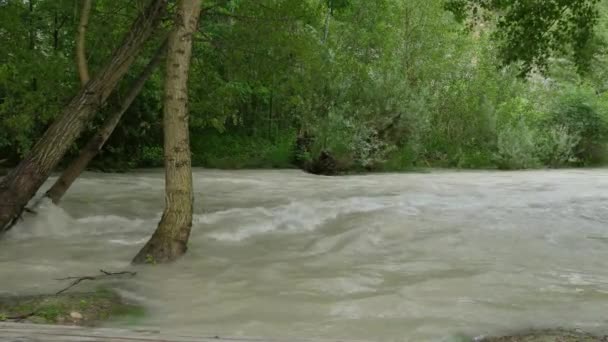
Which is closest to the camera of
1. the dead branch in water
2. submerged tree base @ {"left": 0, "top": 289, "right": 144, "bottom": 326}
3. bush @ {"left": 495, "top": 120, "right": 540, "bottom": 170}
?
submerged tree base @ {"left": 0, "top": 289, "right": 144, "bottom": 326}

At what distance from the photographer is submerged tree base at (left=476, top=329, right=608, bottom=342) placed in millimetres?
4348

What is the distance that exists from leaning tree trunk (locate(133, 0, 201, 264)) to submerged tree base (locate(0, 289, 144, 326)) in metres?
1.36

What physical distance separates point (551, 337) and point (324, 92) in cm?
1548

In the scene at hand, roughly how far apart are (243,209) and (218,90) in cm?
212

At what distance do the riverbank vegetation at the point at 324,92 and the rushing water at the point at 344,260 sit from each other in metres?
2.00

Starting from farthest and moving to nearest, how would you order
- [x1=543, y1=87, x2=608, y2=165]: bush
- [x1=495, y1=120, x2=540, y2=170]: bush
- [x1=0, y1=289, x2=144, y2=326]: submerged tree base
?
[x1=543, y1=87, x2=608, y2=165]: bush < [x1=495, y1=120, x2=540, y2=170]: bush < [x1=0, y1=289, x2=144, y2=326]: submerged tree base

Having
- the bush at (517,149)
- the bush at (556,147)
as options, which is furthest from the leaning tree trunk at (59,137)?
the bush at (556,147)

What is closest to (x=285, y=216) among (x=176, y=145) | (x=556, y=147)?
(x=176, y=145)

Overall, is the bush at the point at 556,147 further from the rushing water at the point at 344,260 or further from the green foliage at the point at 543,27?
the green foliage at the point at 543,27

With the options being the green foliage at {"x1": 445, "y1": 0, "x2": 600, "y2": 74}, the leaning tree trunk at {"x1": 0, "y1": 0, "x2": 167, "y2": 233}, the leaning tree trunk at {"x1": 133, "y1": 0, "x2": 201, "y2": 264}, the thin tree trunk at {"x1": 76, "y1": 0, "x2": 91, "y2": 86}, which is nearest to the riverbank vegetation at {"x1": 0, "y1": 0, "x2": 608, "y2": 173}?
the green foliage at {"x1": 445, "y1": 0, "x2": 600, "y2": 74}

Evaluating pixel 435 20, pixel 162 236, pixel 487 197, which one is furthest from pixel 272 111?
pixel 162 236

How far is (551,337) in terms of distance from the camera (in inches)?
174

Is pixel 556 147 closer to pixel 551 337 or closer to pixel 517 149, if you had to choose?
pixel 517 149

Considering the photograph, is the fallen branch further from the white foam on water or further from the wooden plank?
the white foam on water
